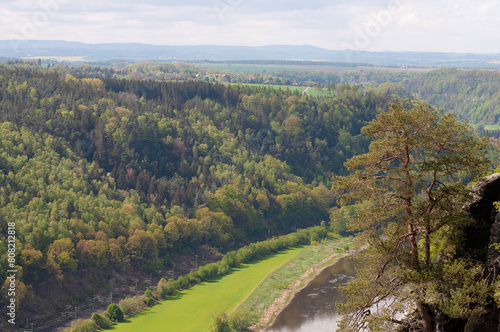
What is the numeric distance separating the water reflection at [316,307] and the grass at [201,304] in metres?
7.46

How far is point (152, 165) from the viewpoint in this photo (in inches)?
4641

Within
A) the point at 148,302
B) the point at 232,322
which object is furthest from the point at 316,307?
the point at 148,302

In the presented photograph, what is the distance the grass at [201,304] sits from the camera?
68000 mm

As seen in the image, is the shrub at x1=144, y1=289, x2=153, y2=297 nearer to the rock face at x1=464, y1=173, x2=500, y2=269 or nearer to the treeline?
the treeline

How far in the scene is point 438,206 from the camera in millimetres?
24156

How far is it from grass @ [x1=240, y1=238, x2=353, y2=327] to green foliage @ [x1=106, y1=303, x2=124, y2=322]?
621 inches

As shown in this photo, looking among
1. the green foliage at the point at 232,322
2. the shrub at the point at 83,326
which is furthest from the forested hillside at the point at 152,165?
the green foliage at the point at 232,322

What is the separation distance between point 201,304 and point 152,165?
48038mm

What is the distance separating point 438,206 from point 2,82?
118327mm

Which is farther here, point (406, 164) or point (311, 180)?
point (311, 180)

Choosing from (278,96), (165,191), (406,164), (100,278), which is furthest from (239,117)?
(406,164)

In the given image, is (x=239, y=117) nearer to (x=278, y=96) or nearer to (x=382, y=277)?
(x=278, y=96)

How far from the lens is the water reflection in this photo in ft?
223

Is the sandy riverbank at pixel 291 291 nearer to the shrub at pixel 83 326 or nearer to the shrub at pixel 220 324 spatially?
the shrub at pixel 220 324
